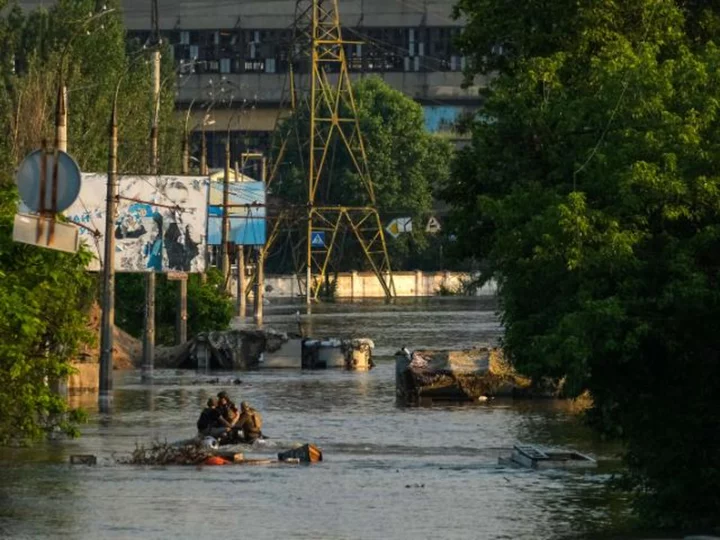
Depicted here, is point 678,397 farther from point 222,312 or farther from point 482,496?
point 222,312

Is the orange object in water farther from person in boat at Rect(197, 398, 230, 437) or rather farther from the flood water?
person in boat at Rect(197, 398, 230, 437)

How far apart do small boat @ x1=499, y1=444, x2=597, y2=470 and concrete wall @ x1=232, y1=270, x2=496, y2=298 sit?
102886mm

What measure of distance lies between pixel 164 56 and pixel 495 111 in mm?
71652

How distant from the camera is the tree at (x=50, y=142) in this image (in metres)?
25.2

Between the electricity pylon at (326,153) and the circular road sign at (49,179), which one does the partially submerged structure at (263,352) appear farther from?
the electricity pylon at (326,153)

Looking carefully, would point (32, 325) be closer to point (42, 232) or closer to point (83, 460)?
point (83, 460)

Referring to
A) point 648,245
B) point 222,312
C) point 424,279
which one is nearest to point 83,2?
point 222,312

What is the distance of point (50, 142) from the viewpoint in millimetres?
33250

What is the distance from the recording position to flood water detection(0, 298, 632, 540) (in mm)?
24328

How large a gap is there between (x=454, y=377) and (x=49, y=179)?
3301 cm

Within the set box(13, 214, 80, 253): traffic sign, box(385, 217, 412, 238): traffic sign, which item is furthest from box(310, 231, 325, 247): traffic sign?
box(13, 214, 80, 253): traffic sign

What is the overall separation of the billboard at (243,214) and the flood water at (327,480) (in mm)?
28726

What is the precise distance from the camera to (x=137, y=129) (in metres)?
73.6

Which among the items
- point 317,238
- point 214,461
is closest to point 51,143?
point 214,461
